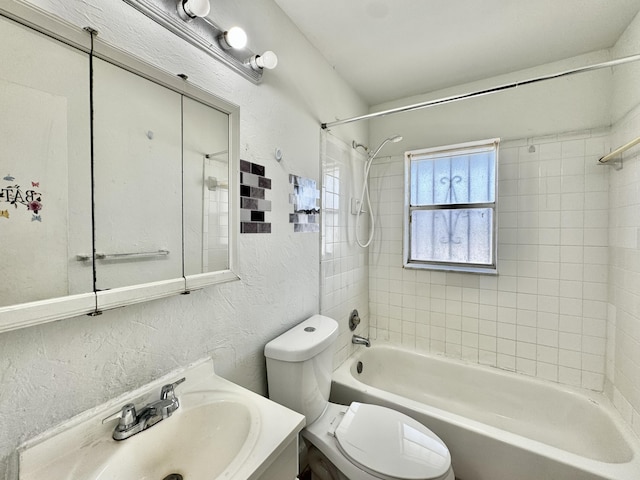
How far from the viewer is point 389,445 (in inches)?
45.6

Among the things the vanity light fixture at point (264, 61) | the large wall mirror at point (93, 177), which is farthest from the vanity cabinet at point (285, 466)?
the vanity light fixture at point (264, 61)

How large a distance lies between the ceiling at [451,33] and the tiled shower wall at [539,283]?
1.73 feet

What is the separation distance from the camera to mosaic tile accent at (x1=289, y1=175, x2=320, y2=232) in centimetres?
145

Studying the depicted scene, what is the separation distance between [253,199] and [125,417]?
0.83 metres

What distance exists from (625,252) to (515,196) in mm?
619

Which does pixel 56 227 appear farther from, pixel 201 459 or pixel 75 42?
pixel 201 459

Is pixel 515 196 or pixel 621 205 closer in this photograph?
pixel 621 205

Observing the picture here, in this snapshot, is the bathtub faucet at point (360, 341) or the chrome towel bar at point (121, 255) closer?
the chrome towel bar at point (121, 255)

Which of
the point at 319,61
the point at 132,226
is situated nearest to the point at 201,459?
the point at 132,226

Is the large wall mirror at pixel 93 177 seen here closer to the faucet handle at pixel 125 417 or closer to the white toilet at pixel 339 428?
the faucet handle at pixel 125 417

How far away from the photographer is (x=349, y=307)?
205cm

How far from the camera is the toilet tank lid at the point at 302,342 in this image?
1.17 m

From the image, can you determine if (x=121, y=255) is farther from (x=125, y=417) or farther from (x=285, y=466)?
(x=285, y=466)

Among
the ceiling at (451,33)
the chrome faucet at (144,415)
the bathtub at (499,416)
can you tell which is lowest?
the bathtub at (499,416)
